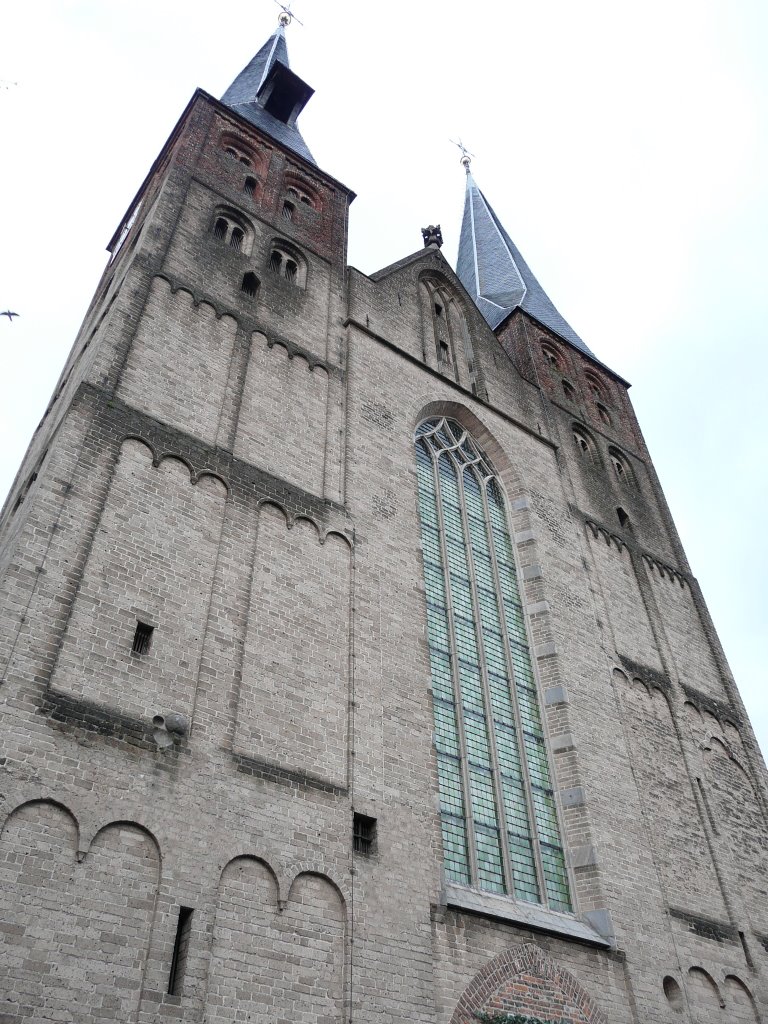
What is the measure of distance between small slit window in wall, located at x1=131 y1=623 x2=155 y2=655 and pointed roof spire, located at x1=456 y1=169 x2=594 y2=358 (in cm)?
1475

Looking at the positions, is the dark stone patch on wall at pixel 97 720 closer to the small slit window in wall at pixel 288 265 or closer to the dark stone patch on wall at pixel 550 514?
the dark stone patch on wall at pixel 550 514

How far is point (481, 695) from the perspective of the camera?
13594 millimetres

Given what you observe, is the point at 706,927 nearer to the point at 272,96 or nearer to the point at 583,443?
the point at 583,443

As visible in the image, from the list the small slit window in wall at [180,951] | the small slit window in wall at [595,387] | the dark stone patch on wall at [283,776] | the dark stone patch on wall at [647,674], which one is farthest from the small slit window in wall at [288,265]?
the small slit window in wall at [180,951]

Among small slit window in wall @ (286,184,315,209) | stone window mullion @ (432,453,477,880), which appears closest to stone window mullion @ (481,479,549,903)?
stone window mullion @ (432,453,477,880)

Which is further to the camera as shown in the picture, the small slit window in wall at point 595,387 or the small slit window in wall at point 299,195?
the small slit window in wall at point 595,387

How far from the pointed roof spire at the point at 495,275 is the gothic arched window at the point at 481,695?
757 cm

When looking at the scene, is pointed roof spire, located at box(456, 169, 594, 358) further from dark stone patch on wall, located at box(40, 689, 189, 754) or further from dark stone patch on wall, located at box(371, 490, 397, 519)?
dark stone patch on wall, located at box(40, 689, 189, 754)

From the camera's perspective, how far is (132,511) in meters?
10.9

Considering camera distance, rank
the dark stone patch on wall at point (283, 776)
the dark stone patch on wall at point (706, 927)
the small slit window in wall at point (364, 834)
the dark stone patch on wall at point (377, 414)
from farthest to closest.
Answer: the dark stone patch on wall at point (377, 414) → the dark stone patch on wall at point (706, 927) → the small slit window in wall at point (364, 834) → the dark stone patch on wall at point (283, 776)

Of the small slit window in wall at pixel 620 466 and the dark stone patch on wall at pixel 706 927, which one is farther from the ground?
the small slit window in wall at pixel 620 466

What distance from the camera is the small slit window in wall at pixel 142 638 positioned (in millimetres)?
9859

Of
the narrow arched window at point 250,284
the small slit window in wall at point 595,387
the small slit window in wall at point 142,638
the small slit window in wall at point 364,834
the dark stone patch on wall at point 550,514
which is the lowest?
the small slit window in wall at point 364,834

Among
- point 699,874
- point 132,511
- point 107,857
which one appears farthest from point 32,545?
point 699,874
